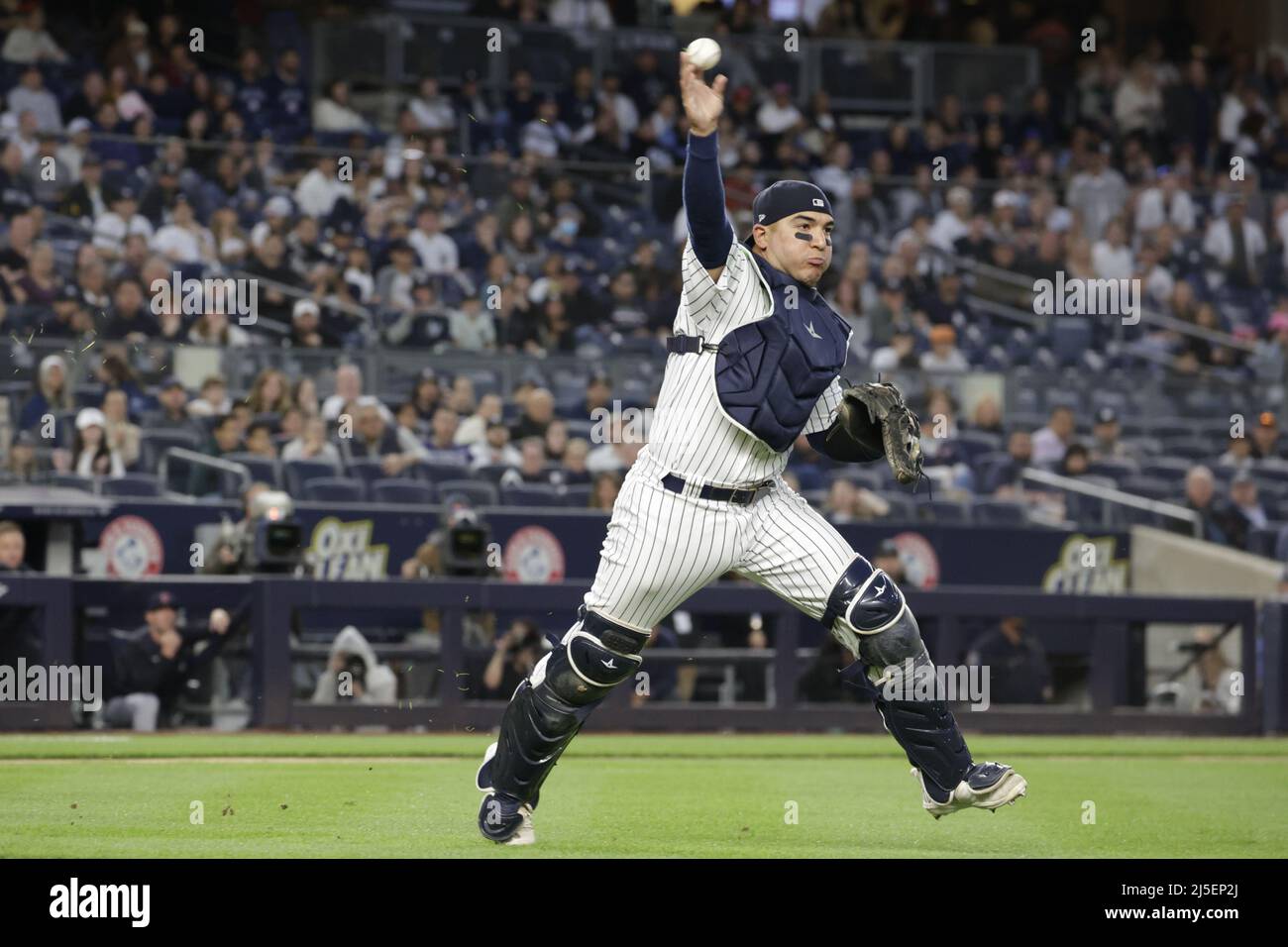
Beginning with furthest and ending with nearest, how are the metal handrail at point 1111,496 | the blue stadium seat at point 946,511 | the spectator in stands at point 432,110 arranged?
the spectator in stands at point 432,110, the metal handrail at point 1111,496, the blue stadium seat at point 946,511

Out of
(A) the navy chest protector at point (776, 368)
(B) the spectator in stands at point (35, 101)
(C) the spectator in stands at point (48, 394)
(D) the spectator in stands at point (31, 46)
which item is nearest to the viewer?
(A) the navy chest protector at point (776, 368)

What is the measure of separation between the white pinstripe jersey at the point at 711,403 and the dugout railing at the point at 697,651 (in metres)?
5.98

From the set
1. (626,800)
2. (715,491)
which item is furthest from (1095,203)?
(715,491)

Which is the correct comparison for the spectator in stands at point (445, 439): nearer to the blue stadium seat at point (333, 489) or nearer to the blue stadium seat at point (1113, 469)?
the blue stadium seat at point (333, 489)

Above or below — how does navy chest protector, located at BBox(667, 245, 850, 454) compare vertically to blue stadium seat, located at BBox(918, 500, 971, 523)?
above

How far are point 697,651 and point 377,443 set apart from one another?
2918 millimetres

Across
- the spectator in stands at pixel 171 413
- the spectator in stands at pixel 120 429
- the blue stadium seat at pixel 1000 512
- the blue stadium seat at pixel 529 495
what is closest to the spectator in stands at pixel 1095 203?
the blue stadium seat at pixel 1000 512

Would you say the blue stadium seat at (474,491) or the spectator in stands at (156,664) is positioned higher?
the blue stadium seat at (474,491)

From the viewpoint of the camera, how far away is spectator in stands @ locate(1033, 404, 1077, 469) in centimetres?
1545

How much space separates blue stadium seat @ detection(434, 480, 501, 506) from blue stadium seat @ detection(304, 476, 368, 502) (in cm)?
57

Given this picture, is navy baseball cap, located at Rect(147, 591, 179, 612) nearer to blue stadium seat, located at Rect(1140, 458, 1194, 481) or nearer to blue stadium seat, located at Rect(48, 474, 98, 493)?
blue stadium seat, located at Rect(48, 474, 98, 493)

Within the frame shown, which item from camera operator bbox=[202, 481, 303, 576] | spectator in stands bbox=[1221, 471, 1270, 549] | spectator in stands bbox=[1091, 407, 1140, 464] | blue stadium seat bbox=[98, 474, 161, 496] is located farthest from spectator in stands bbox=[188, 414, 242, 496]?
spectator in stands bbox=[1221, 471, 1270, 549]

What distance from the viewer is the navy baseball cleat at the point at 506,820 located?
6215 millimetres
